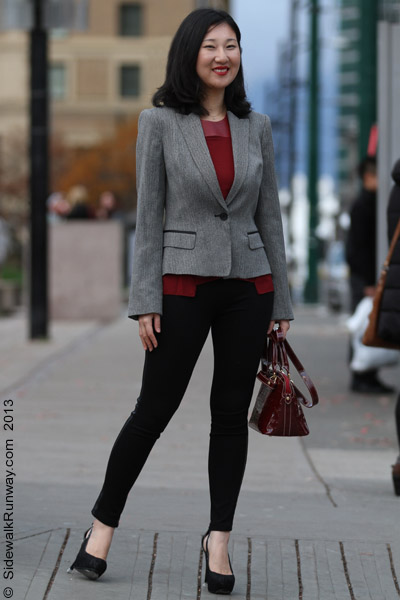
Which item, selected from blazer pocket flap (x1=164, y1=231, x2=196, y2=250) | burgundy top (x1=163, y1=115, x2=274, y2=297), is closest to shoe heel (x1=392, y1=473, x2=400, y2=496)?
burgundy top (x1=163, y1=115, x2=274, y2=297)

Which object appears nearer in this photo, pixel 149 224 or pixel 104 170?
pixel 149 224

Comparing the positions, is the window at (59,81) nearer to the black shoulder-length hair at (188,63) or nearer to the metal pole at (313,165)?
the metal pole at (313,165)

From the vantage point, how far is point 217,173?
13.4 feet

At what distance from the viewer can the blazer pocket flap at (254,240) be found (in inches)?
163

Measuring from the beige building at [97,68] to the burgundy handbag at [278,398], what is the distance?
66515mm

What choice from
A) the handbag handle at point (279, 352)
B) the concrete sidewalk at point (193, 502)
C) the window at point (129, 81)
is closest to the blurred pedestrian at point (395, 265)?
the concrete sidewalk at point (193, 502)

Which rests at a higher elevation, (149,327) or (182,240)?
(182,240)

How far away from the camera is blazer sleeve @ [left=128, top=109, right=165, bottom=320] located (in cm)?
407

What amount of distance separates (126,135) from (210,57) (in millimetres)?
58165

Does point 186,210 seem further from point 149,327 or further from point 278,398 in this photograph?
point 278,398

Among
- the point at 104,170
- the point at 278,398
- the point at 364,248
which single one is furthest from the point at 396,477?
the point at 104,170

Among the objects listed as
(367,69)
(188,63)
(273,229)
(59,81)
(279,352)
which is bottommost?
(279,352)

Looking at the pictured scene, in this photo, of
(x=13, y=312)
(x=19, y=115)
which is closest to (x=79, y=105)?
(x=19, y=115)

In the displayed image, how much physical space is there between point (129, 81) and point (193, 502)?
224 feet
